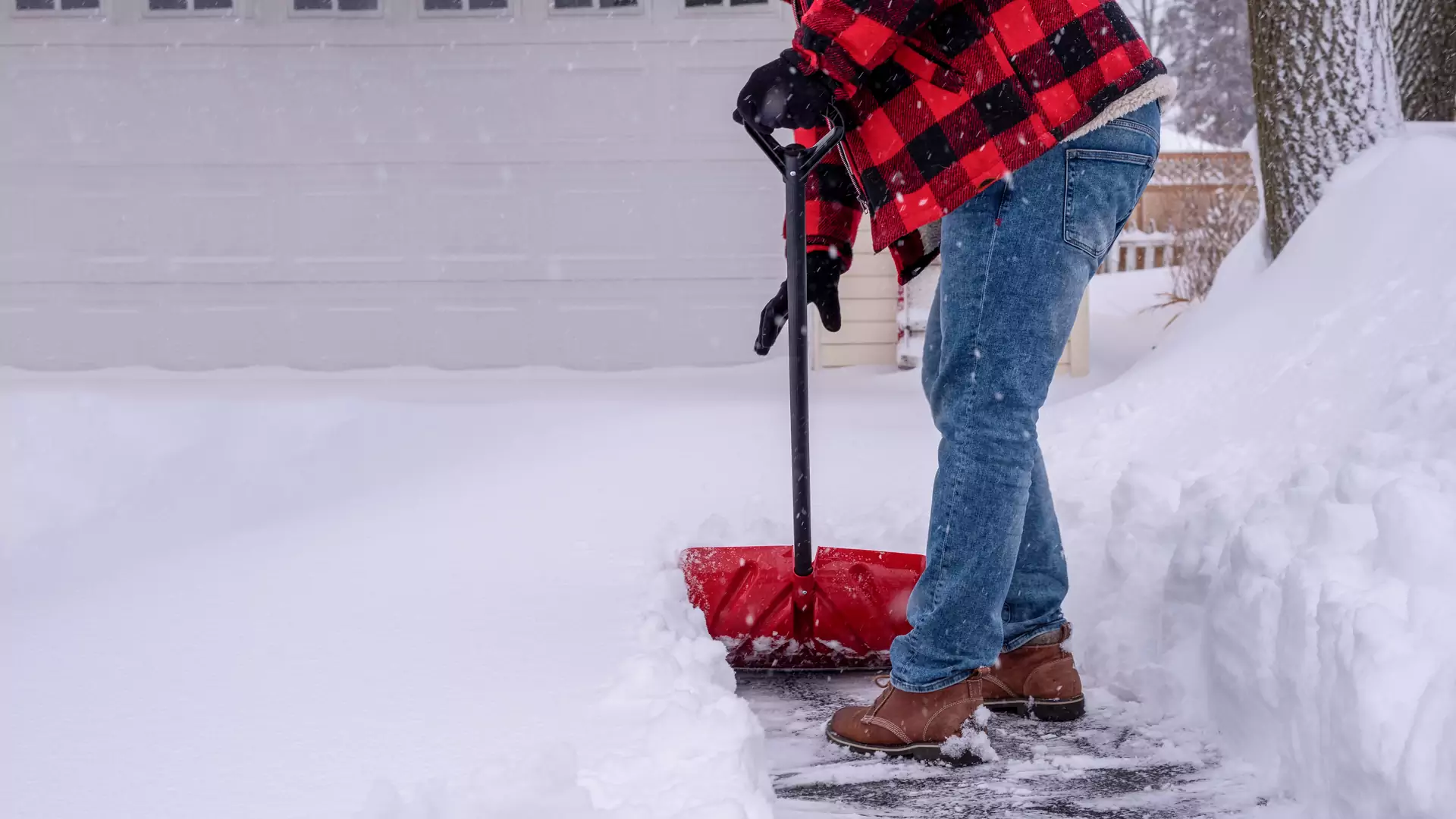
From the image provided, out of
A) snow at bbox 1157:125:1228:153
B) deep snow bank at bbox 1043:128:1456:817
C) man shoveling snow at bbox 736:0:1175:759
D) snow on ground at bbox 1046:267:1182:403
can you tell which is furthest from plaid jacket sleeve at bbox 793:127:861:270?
snow at bbox 1157:125:1228:153

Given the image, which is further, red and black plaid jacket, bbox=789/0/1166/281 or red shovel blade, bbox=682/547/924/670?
red shovel blade, bbox=682/547/924/670

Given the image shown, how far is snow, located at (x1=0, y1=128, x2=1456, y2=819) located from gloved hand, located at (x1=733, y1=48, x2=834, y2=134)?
0.91 m

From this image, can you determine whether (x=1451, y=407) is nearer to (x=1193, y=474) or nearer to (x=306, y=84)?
(x=1193, y=474)

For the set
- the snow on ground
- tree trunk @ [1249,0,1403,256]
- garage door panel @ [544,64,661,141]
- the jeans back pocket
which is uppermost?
garage door panel @ [544,64,661,141]

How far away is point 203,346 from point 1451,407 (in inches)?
245

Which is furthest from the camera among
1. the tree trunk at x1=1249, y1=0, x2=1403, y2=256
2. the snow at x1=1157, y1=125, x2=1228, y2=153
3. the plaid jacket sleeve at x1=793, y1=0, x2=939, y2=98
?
the snow at x1=1157, y1=125, x2=1228, y2=153

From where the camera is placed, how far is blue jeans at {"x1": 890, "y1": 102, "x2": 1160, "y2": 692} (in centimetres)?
170

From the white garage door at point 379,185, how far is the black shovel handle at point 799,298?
4.04 m

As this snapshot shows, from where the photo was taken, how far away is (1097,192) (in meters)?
1.71

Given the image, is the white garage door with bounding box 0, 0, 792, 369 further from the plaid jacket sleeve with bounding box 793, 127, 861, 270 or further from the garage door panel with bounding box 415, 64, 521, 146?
the plaid jacket sleeve with bounding box 793, 127, 861, 270

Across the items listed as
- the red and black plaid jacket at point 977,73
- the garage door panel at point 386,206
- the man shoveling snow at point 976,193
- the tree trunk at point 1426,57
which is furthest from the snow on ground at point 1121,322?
the red and black plaid jacket at point 977,73

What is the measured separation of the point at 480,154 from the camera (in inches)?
241

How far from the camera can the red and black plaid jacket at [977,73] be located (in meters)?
1.63

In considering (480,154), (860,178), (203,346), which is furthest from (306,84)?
(860,178)
